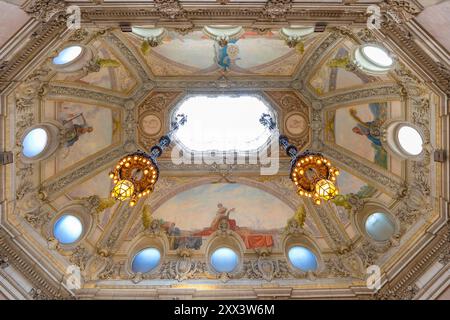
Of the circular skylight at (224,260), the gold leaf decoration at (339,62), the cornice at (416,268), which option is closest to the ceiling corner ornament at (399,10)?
the gold leaf decoration at (339,62)

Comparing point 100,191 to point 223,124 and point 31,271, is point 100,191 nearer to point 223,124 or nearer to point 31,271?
point 31,271

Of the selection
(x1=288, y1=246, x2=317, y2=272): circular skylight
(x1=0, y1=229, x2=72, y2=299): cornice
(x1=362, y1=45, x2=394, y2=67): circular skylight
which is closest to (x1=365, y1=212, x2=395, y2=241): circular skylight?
(x1=288, y1=246, x2=317, y2=272): circular skylight

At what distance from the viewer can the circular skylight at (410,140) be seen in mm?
11502

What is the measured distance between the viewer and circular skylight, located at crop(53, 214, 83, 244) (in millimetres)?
12492

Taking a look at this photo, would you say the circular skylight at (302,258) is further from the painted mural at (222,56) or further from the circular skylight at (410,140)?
the painted mural at (222,56)

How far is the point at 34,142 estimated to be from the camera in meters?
12.2

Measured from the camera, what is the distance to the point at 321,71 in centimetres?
1406

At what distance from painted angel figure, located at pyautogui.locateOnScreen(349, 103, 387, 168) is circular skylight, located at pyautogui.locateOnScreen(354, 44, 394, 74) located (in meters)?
1.40

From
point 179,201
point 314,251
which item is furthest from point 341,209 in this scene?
point 179,201

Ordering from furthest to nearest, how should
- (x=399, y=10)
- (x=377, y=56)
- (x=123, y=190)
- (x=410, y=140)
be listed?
(x=410, y=140) < (x=377, y=56) < (x=123, y=190) < (x=399, y=10)

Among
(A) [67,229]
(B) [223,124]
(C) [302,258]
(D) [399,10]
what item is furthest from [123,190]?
(B) [223,124]

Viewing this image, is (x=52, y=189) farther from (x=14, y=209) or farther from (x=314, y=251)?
(x=314, y=251)

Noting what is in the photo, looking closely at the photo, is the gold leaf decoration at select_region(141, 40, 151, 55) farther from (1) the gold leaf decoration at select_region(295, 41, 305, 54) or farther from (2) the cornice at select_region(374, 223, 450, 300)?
(2) the cornice at select_region(374, 223, 450, 300)

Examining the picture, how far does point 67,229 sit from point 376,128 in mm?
9024
